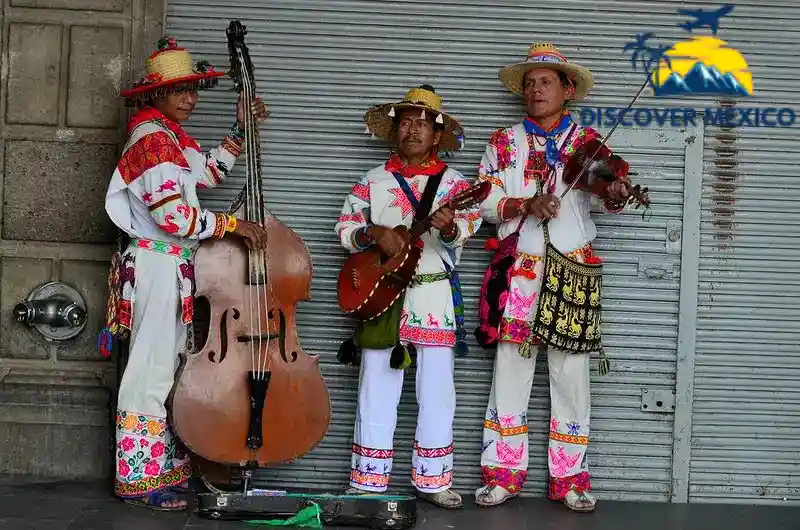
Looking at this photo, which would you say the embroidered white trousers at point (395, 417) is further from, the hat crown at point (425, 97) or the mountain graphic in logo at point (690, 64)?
the mountain graphic in logo at point (690, 64)

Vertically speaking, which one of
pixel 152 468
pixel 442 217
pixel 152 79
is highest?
pixel 152 79

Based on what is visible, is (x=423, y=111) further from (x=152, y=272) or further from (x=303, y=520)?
(x=303, y=520)

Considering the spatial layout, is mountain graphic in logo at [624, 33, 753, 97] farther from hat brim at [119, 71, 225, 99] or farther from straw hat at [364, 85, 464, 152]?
hat brim at [119, 71, 225, 99]

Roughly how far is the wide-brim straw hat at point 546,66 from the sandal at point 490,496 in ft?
6.40

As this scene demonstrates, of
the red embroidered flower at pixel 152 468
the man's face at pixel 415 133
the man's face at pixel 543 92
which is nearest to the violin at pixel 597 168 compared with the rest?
the man's face at pixel 543 92

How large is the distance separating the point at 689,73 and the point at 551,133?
2.71 feet

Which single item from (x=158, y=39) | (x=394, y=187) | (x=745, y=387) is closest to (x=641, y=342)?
(x=745, y=387)

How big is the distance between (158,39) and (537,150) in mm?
1940

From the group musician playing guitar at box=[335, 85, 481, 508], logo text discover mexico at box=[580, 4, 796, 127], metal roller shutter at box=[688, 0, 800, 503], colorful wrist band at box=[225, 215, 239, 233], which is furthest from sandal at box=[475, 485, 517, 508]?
Result: logo text discover mexico at box=[580, 4, 796, 127]

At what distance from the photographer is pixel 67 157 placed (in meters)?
5.84

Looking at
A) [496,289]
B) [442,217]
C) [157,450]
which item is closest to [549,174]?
[496,289]

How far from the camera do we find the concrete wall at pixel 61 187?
582 cm

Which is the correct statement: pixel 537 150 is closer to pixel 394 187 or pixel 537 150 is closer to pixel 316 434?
pixel 394 187

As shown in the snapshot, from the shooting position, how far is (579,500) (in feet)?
18.7
